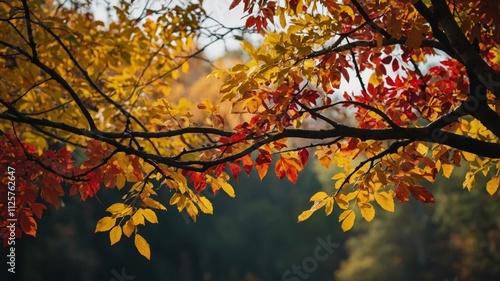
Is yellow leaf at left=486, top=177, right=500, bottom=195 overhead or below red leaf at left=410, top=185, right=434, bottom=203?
below

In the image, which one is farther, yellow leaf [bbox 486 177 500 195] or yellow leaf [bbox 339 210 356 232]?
yellow leaf [bbox 486 177 500 195]

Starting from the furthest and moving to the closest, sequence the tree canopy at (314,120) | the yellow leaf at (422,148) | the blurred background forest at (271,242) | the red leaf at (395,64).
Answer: the blurred background forest at (271,242), the red leaf at (395,64), the yellow leaf at (422,148), the tree canopy at (314,120)

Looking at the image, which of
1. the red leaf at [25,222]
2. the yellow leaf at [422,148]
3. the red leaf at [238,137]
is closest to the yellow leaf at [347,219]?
the yellow leaf at [422,148]

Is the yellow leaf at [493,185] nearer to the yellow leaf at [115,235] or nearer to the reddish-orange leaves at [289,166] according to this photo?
the reddish-orange leaves at [289,166]

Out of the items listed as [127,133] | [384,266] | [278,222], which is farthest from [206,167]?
[278,222]

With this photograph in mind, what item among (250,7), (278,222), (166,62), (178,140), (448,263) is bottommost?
(448,263)

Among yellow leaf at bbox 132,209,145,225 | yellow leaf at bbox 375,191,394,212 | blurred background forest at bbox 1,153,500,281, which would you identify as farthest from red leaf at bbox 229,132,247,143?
blurred background forest at bbox 1,153,500,281

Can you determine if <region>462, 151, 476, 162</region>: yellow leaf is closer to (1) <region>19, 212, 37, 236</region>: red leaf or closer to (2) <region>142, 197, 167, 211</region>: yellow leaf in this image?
(2) <region>142, 197, 167, 211</region>: yellow leaf

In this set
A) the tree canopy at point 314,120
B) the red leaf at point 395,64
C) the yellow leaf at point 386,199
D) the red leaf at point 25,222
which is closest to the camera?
the tree canopy at point 314,120

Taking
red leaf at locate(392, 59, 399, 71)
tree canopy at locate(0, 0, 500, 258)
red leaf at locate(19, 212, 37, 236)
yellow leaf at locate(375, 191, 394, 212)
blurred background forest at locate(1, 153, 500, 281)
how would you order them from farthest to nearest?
blurred background forest at locate(1, 153, 500, 281) < red leaf at locate(392, 59, 399, 71) < red leaf at locate(19, 212, 37, 236) < yellow leaf at locate(375, 191, 394, 212) < tree canopy at locate(0, 0, 500, 258)

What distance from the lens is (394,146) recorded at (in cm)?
336

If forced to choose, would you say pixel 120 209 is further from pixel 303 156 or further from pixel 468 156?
pixel 468 156

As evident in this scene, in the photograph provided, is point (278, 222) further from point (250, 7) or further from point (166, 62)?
point (250, 7)

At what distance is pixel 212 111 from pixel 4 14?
6.63 ft
